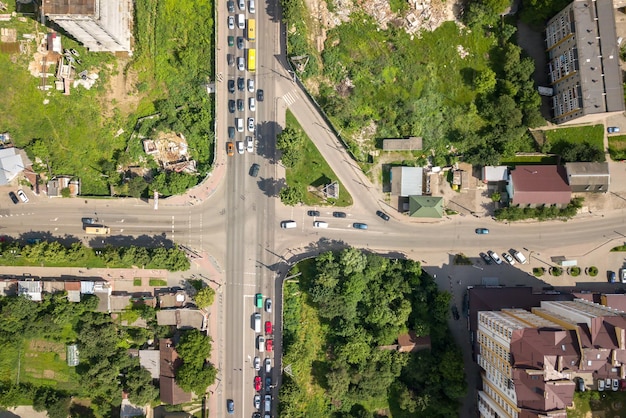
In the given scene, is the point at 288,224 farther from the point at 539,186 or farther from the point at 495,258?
the point at 539,186

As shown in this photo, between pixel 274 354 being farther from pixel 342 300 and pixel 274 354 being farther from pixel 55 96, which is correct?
pixel 55 96

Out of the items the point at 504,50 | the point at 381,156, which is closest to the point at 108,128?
the point at 381,156

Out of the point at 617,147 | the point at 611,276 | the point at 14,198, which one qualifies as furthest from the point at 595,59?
the point at 14,198

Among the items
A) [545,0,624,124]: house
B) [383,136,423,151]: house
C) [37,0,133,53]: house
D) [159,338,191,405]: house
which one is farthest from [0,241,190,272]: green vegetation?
[545,0,624,124]: house

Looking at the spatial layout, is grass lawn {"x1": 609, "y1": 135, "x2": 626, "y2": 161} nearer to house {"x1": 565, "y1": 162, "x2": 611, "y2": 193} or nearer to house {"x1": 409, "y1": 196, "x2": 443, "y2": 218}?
house {"x1": 565, "y1": 162, "x2": 611, "y2": 193}

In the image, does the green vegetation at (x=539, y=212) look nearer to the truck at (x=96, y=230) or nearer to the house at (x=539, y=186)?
the house at (x=539, y=186)

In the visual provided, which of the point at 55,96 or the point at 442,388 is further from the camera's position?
the point at 55,96
